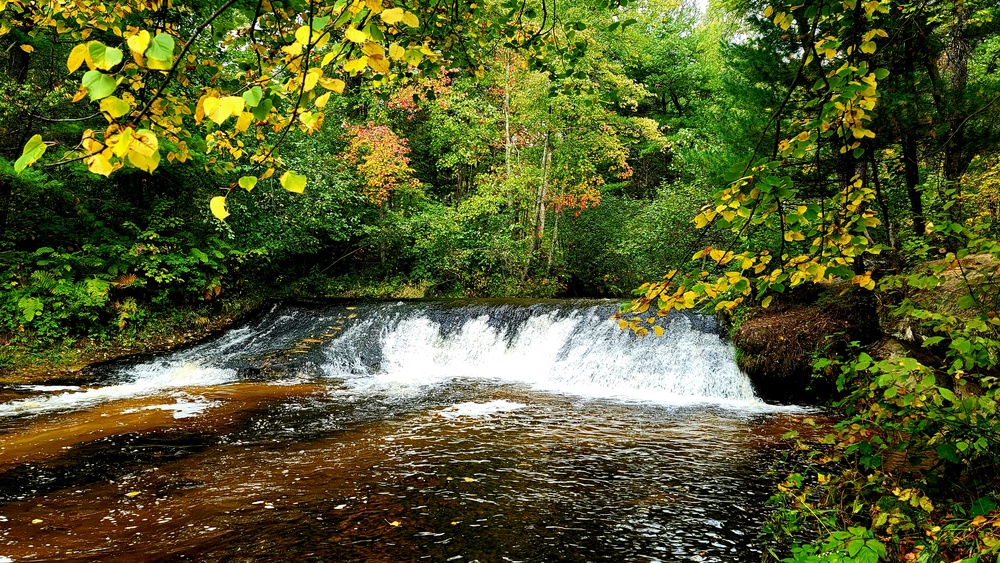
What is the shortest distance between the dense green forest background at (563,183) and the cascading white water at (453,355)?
1.00m

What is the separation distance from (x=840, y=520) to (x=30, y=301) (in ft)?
42.7

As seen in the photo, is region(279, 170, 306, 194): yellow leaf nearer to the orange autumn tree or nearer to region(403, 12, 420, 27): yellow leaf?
region(403, 12, 420, 27): yellow leaf

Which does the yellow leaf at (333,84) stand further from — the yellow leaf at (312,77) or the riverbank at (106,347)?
the riverbank at (106,347)

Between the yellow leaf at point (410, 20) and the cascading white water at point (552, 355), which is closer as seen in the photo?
the yellow leaf at point (410, 20)

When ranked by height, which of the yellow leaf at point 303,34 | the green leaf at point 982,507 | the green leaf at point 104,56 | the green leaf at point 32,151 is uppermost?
the yellow leaf at point 303,34

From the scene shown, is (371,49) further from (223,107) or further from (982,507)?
(982,507)

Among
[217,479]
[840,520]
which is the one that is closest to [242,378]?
[217,479]

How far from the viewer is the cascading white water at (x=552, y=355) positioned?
9273 millimetres

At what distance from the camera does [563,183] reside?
1669cm

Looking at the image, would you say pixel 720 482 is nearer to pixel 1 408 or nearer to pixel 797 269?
pixel 797 269

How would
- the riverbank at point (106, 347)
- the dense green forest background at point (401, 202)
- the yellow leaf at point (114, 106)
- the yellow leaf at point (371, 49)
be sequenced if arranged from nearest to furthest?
the yellow leaf at point (114, 106) < the yellow leaf at point (371, 49) < the riverbank at point (106, 347) < the dense green forest background at point (401, 202)

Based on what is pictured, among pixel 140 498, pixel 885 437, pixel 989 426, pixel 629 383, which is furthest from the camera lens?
pixel 629 383

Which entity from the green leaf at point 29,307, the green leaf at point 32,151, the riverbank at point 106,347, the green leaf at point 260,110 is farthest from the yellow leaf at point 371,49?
the green leaf at point 29,307

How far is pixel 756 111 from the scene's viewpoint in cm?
831
